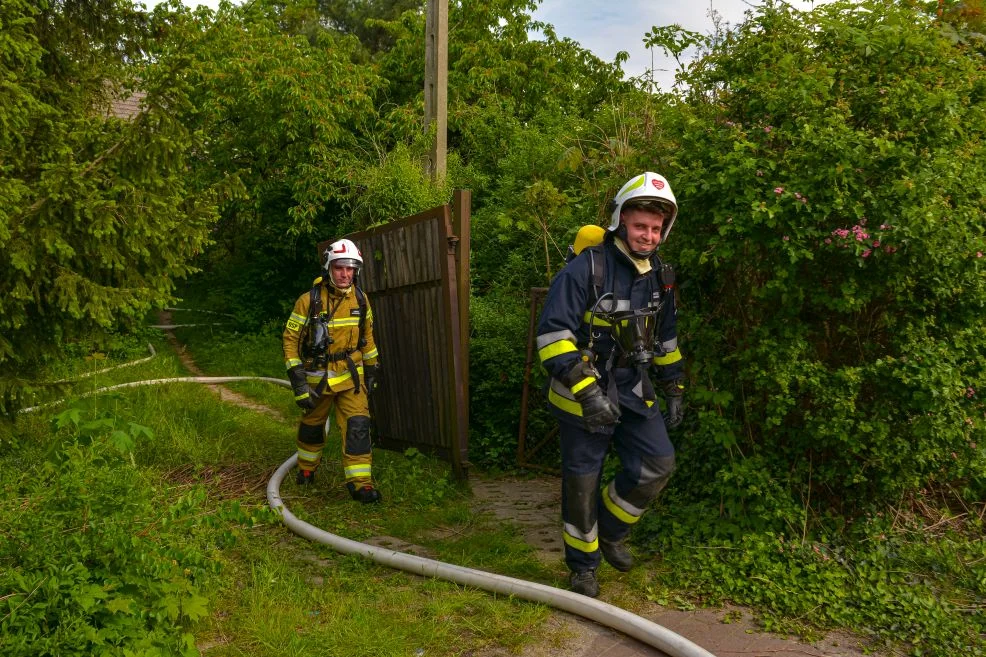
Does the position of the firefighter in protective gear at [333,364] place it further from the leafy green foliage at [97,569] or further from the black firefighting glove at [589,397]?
the black firefighting glove at [589,397]

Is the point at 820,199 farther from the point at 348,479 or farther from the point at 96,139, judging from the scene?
the point at 96,139

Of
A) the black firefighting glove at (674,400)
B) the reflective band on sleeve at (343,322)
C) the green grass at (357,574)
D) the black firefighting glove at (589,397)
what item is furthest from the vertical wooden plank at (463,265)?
the black firefighting glove at (589,397)

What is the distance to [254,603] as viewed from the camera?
156 inches

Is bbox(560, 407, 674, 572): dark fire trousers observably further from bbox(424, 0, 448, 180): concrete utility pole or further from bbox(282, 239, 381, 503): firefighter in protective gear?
bbox(424, 0, 448, 180): concrete utility pole

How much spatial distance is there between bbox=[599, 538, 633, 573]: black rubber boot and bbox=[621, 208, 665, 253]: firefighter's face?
1528 mm

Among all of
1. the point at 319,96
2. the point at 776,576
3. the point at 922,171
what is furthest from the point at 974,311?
the point at 319,96

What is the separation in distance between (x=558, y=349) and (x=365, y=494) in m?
2.54

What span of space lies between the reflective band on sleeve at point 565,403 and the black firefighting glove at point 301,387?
2406 millimetres

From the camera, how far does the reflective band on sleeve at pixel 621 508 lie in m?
4.26

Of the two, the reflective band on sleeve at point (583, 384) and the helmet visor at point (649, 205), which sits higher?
the helmet visor at point (649, 205)

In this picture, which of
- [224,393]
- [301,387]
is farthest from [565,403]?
[224,393]

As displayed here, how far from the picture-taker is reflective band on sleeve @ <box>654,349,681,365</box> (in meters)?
4.42

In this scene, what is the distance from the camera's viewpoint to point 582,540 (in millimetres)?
4152

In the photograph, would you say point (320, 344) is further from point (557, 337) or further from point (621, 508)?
point (621, 508)
